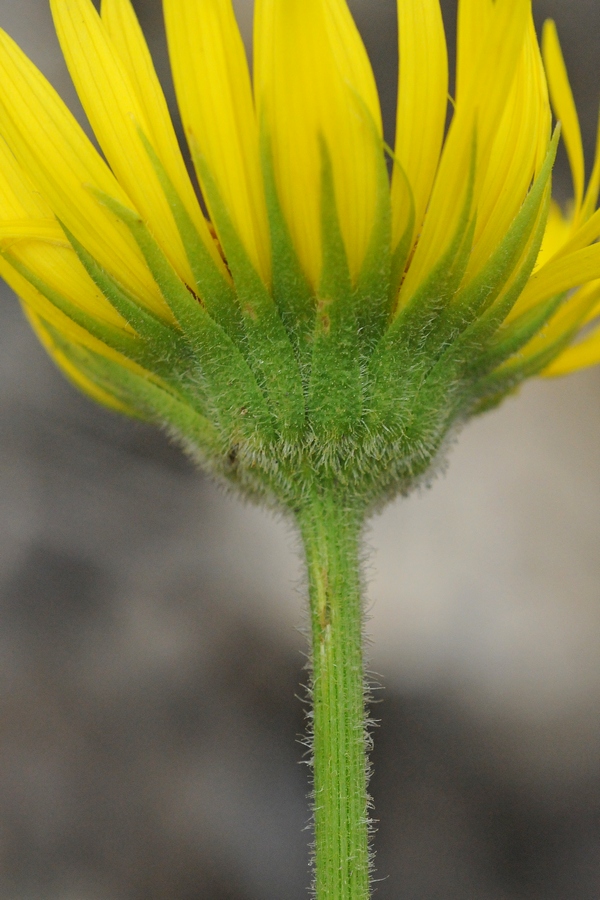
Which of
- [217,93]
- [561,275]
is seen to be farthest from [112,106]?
[561,275]

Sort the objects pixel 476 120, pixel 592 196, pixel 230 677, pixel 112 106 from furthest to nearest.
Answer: pixel 230 677, pixel 592 196, pixel 112 106, pixel 476 120

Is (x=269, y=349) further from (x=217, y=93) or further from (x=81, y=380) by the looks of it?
(x=81, y=380)

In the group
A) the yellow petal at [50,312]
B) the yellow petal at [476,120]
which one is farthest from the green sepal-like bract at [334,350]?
the yellow petal at [50,312]

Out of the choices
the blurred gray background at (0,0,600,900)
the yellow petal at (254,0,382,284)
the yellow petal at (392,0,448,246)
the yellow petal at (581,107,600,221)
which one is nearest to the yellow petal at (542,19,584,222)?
the yellow petal at (581,107,600,221)

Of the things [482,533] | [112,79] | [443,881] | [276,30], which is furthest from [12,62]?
[443,881]

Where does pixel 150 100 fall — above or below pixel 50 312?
above

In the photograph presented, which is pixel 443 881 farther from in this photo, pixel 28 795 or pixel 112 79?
pixel 112 79

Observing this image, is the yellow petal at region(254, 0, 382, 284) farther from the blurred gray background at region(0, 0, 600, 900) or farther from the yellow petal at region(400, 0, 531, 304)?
the blurred gray background at region(0, 0, 600, 900)

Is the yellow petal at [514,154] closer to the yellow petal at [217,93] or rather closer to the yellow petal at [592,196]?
the yellow petal at [592,196]
